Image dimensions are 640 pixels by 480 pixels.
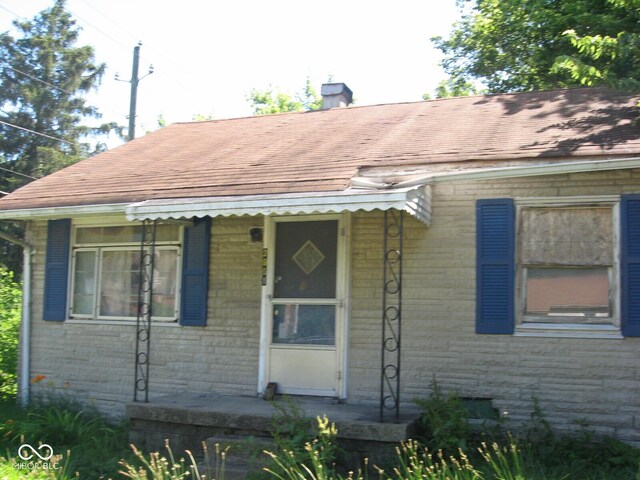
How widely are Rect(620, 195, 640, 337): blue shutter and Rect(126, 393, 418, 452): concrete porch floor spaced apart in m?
2.18

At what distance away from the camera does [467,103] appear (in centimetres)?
1016

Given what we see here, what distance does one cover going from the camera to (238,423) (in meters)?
6.94

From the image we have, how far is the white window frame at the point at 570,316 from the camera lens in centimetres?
693

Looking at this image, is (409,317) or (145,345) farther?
(145,345)

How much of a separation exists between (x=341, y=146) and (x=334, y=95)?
3664mm

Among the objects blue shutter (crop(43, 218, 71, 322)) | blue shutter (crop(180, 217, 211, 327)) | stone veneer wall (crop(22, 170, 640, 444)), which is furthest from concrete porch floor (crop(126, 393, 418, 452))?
Result: blue shutter (crop(43, 218, 71, 322))

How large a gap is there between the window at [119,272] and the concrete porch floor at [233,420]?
157 centimetres

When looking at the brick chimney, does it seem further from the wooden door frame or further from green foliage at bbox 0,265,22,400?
green foliage at bbox 0,265,22,400

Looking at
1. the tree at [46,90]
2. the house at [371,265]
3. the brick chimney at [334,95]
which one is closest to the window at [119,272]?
the house at [371,265]

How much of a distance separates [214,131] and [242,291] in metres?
3.84

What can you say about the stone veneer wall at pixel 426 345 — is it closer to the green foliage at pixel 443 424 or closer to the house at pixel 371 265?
the house at pixel 371 265

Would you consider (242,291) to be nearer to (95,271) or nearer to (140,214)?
(140,214)

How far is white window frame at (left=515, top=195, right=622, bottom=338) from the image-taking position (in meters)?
6.93

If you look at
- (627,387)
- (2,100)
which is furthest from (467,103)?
(2,100)
